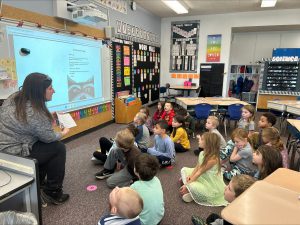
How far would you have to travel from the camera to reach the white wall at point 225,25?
22.1 feet

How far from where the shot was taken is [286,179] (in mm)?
1387

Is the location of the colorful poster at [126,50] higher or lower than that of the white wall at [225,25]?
lower

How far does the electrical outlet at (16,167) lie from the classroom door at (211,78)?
6978 mm

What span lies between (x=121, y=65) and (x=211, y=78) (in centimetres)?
348

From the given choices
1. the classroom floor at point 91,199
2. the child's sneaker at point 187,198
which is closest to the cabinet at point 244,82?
the classroom floor at point 91,199

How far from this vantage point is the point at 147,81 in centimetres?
720

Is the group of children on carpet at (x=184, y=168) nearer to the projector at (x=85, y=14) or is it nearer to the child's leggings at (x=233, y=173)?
the child's leggings at (x=233, y=173)

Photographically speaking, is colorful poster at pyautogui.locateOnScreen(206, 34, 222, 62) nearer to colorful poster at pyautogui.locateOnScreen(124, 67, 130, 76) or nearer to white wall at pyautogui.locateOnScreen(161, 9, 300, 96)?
white wall at pyautogui.locateOnScreen(161, 9, 300, 96)

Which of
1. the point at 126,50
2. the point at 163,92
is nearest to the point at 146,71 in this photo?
the point at 163,92

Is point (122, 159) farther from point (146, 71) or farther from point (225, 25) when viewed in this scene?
point (225, 25)

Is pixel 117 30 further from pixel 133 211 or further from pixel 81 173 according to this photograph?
pixel 133 211

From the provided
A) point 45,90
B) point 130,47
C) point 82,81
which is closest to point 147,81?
point 130,47

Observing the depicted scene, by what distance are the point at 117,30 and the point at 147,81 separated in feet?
7.23

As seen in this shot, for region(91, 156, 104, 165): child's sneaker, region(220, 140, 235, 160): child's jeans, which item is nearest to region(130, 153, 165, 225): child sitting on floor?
region(220, 140, 235, 160): child's jeans
